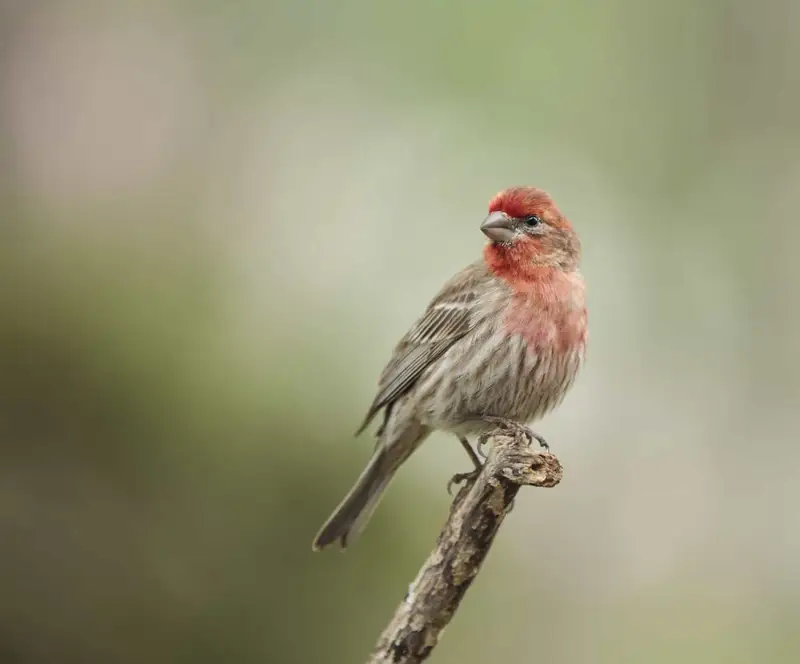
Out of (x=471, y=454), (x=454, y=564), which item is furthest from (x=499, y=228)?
(x=454, y=564)

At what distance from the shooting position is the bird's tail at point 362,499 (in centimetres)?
462

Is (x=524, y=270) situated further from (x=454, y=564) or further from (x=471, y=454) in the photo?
(x=454, y=564)

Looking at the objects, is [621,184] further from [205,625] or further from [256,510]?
[205,625]

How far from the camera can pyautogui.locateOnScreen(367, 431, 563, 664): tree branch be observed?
10.9 feet

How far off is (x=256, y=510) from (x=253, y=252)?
216 cm

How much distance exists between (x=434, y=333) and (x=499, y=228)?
63 cm

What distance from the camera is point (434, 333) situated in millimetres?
4805

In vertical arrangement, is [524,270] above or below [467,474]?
above

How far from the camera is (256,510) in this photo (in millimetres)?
5539

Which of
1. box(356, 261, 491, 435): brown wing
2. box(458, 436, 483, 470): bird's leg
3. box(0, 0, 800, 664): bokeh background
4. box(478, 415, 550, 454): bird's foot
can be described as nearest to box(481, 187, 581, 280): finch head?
box(356, 261, 491, 435): brown wing

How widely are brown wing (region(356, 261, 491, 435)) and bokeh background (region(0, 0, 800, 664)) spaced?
1.13 m

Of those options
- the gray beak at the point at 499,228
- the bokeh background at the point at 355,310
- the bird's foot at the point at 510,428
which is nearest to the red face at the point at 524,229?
the gray beak at the point at 499,228

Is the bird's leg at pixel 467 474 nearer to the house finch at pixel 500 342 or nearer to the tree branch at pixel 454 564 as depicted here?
the house finch at pixel 500 342

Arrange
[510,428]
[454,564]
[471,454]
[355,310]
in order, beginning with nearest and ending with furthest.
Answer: [454,564] < [510,428] < [471,454] < [355,310]
